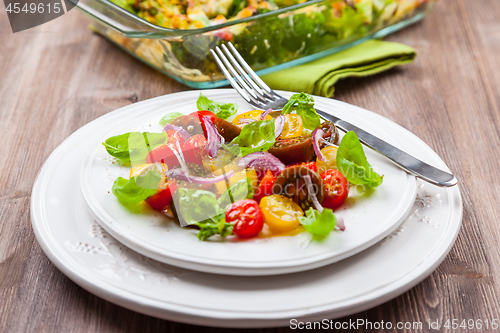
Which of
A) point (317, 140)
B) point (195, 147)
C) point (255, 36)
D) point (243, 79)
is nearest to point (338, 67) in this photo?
point (255, 36)

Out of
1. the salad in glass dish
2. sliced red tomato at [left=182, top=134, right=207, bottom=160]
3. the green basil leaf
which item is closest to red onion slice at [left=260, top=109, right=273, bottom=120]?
the salad in glass dish

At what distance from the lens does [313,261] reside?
92 cm

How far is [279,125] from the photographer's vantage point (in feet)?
4.52

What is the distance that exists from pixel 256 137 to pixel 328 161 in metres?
0.23

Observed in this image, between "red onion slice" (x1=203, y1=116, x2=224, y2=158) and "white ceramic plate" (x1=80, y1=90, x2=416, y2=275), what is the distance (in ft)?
0.85

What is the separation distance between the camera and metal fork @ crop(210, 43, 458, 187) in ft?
3.89

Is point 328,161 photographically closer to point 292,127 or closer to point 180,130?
point 292,127

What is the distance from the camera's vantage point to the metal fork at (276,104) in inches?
46.6

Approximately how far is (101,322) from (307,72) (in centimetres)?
151

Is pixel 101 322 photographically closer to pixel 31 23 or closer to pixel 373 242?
pixel 373 242

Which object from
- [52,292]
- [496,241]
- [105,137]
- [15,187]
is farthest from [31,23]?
[496,241]

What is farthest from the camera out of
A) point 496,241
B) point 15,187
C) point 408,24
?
point 408,24

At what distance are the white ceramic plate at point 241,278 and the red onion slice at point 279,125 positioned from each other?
48cm

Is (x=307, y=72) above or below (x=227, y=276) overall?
below
